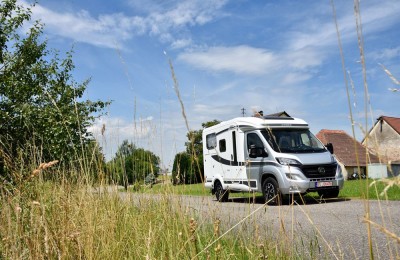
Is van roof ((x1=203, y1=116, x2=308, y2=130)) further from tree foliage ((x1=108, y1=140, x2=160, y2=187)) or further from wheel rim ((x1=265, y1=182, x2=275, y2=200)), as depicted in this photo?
tree foliage ((x1=108, y1=140, x2=160, y2=187))

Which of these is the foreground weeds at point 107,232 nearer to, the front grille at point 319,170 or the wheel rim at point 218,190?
the front grille at point 319,170

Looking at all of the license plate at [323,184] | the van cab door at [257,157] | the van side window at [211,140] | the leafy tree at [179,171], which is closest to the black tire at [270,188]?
the van cab door at [257,157]

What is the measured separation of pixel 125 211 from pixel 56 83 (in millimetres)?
10645

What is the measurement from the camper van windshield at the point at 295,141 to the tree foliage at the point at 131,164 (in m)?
6.16

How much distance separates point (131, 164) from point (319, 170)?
6865mm

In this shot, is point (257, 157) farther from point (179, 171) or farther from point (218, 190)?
point (179, 171)

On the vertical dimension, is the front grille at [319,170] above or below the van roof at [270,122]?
below

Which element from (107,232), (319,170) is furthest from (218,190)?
(107,232)

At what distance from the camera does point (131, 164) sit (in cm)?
577

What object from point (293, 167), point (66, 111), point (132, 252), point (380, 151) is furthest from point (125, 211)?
point (66, 111)

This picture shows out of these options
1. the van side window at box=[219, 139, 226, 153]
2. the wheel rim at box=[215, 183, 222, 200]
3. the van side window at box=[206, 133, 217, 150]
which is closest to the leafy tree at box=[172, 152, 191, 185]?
the van side window at box=[219, 139, 226, 153]

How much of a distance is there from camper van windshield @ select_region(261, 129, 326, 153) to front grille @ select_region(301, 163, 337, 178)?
50 cm

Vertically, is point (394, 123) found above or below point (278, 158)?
above

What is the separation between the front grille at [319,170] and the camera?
36.3ft
